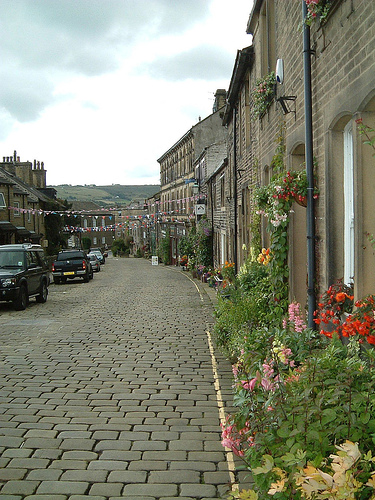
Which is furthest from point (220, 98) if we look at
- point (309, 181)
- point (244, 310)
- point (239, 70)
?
point (309, 181)

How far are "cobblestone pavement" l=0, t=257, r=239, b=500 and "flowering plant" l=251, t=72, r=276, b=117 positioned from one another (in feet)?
16.3

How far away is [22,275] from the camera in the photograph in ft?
55.1

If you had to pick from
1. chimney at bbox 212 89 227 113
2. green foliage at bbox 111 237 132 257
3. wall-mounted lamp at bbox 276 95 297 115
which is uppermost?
chimney at bbox 212 89 227 113

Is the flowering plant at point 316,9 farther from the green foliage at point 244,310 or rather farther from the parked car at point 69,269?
the parked car at point 69,269

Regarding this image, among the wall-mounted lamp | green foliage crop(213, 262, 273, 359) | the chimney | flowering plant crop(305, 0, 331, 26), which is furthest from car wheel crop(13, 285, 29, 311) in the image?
the chimney

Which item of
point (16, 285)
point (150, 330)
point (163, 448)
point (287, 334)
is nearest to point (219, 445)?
point (163, 448)

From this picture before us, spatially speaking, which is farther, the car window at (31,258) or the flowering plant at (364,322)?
the car window at (31,258)

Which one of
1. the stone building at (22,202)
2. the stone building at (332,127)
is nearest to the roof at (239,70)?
the stone building at (332,127)

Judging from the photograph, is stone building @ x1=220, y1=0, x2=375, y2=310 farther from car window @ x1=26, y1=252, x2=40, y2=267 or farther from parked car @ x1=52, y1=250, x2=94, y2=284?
parked car @ x1=52, y1=250, x2=94, y2=284

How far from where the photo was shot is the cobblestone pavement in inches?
177

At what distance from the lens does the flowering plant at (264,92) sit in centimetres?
1014

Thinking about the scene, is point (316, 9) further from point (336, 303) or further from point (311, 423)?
point (311, 423)

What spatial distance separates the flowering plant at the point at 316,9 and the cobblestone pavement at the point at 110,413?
4.75m

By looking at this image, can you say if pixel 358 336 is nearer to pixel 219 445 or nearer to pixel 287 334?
pixel 287 334
